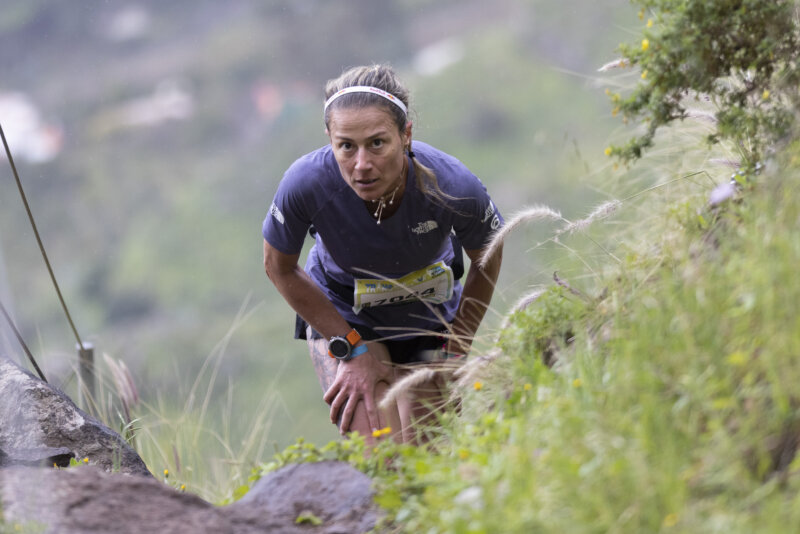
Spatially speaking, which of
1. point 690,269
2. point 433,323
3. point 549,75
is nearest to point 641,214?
point 433,323

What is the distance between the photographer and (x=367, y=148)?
273cm

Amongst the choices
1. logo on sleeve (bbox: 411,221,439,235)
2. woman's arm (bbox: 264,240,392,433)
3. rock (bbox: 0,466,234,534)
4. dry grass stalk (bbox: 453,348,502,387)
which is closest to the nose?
logo on sleeve (bbox: 411,221,439,235)

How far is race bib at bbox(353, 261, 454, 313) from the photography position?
3.09 m

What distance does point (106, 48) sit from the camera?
20000 mm

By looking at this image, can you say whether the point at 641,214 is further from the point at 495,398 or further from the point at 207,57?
the point at 207,57

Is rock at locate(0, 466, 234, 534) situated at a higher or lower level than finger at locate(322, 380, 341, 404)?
lower

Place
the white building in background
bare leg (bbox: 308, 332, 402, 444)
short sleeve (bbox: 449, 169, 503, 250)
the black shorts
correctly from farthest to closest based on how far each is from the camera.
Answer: the white building in background
the black shorts
bare leg (bbox: 308, 332, 402, 444)
short sleeve (bbox: 449, 169, 503, 250)

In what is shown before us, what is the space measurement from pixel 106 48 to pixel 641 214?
61.5 feet

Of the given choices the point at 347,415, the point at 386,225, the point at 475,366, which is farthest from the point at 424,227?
the point at 475,366

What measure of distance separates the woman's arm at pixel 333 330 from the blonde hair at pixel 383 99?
544 mm

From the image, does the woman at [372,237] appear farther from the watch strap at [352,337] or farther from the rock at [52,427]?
the rock at [52,427]

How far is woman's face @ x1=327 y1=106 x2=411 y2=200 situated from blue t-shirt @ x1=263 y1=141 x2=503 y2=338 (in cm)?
13

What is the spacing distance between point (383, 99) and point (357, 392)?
3.42 feet

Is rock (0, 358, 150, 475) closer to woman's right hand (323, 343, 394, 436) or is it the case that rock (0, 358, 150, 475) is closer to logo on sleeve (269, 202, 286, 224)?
woman's right hand (323, 343, 394, 436)
